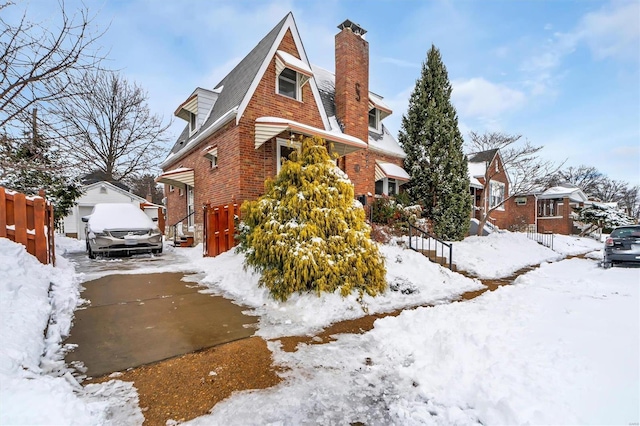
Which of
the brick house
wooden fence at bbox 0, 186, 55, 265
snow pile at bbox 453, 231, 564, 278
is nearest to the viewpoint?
wooden fence at bbox 0, 186, 55, 265

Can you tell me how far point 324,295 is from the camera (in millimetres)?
5379

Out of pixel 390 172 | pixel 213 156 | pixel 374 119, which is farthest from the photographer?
pixel 374 119

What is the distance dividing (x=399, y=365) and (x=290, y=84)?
10.5m

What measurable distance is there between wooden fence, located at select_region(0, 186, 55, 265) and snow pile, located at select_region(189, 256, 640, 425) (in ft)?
16.6

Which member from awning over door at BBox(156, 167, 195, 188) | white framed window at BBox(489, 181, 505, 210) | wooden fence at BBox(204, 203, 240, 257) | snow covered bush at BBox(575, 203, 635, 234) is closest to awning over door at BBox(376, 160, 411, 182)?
wooden fence at BBox(204, 203, 240, 257)

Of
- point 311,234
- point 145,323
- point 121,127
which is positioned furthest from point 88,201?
point 311,234

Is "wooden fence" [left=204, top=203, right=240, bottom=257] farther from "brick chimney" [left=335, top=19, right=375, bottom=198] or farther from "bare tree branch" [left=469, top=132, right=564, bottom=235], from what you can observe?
"bare tree branch" [left=469, top=132, right=564, bottom=235]

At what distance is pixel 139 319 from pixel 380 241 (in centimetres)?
686

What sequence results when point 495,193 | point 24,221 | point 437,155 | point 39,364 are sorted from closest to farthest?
point 39,364, point 24,221, point 437,155, point 495,193

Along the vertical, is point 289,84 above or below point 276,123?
above

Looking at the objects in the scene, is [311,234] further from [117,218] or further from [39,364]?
[117,218]

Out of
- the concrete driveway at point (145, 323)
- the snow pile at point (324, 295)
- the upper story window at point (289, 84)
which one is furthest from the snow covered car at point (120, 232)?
A: the upper story window at point (289, 84)

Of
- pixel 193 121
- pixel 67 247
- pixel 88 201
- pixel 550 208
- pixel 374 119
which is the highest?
pixel 374 119

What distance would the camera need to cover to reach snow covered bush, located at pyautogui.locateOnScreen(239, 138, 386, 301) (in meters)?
5.41
